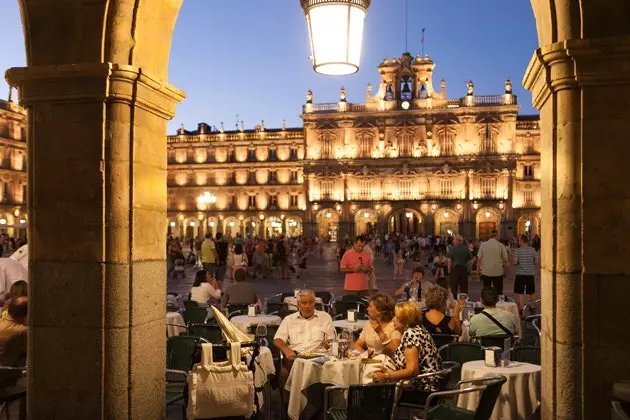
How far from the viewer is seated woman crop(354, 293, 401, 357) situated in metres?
5.75

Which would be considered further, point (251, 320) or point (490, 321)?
point (251, 320)

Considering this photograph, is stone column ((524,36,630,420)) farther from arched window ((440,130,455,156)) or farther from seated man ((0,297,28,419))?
arched window ((440,130,455,156))

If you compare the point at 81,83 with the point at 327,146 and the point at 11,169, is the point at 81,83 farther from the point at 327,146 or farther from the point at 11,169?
the point at 11,169

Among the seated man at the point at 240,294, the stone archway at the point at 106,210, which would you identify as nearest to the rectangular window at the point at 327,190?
the seated man at the point at 240,294

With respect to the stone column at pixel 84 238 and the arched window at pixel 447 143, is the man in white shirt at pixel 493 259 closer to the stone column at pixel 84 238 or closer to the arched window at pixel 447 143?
the stone column at pixel 84 238

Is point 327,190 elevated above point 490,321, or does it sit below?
above

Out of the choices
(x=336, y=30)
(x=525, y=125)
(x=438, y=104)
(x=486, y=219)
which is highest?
(x=438, y=104)

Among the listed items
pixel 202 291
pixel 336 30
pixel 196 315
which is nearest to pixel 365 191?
pixel 202 291

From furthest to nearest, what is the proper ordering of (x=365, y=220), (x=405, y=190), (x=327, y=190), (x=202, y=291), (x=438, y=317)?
(x=327, y=190), (x=365, y=220), (x=405, y=190), (x=202, y=291), (x=438, y=317)

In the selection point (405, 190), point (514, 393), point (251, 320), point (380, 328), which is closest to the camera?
point (514, 393)

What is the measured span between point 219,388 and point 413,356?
1.48m

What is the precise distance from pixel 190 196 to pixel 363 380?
5625 cm

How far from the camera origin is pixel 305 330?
244 inches

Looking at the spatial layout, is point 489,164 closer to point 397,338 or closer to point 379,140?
point 379,140
